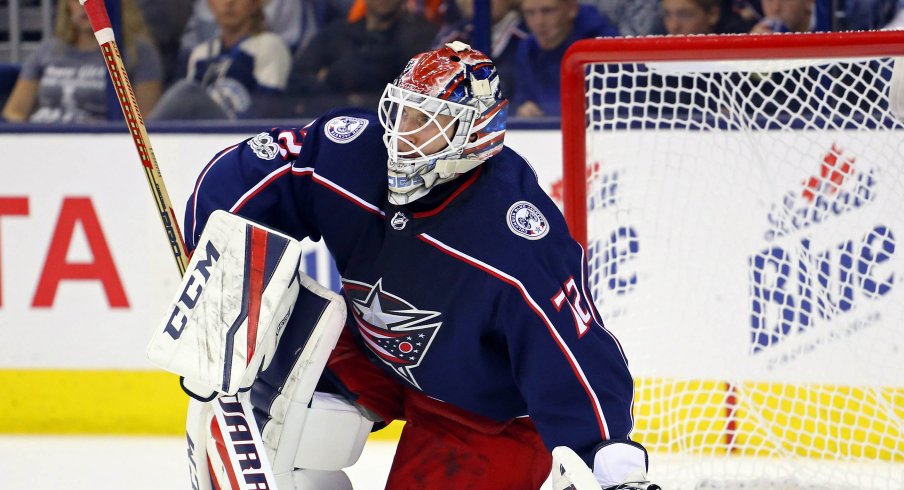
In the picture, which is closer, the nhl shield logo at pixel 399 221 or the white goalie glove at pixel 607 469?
the white goalie glove at pixel 607 469

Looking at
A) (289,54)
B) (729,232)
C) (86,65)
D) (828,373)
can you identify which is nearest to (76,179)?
(86,65)

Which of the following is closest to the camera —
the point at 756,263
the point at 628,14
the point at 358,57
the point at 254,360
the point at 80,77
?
the point at 254,360

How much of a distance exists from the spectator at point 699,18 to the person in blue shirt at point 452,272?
168cm

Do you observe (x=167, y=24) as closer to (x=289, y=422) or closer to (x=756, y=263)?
(x=756, y=263)

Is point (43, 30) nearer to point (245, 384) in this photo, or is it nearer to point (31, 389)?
point (31, 389)

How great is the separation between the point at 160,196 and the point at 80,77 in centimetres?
205

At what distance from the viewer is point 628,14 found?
3.84 metres

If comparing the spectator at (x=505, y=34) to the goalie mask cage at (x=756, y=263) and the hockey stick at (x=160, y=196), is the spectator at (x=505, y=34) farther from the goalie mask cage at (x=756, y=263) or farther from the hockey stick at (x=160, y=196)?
the hockey stick at (x=160, y=196)

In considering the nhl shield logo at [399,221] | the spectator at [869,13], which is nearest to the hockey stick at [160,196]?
the nhl shield logo at [399,221]

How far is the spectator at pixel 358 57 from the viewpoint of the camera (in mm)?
3992

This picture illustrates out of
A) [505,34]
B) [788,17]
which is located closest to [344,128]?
[505,34]

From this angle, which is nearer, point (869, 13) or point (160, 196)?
Answer: point (160, 196)

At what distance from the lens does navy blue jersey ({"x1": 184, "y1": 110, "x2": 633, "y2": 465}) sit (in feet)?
6.50

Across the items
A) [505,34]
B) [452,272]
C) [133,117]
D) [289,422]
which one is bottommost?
[289,422]
